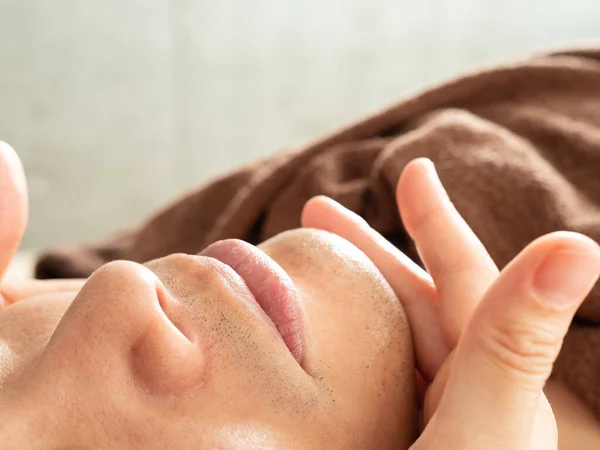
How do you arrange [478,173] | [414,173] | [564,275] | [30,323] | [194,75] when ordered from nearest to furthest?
[564,275] → [30,323] → [414,173] → [478,173] → [194,75]

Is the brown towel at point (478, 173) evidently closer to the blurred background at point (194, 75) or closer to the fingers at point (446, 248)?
the fingers at point (446, 248)

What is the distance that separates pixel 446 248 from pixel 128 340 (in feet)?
0.86

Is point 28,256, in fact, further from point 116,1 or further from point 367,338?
point 367,338

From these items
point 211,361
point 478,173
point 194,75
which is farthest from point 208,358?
point 194,75

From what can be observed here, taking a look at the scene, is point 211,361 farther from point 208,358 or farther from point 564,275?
point 564,275

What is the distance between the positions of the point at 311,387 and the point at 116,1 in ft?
5.25

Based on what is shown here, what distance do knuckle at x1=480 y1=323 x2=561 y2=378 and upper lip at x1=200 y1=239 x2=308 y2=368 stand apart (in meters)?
0.14

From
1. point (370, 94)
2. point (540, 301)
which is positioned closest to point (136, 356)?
point (540, 301)

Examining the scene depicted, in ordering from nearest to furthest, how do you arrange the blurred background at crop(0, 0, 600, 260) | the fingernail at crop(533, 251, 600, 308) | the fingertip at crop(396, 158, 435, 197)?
the fingernail at crop(533, 251, 600, 308) → the fingertip at crop(396, 158, 435, 197) → the blurred background at crop(0, 0, 600, 260)

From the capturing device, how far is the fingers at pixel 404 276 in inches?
21.0

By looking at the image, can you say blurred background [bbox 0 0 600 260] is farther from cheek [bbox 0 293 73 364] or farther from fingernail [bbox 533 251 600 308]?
fingernail [bbox 533 251 600 308]

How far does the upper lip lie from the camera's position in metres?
0.46

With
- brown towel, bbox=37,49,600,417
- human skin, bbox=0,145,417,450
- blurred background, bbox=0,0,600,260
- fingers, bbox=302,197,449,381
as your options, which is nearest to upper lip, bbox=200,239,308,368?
human skin, bbox=0,145,417,450

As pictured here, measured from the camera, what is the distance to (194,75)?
1.89 meters
